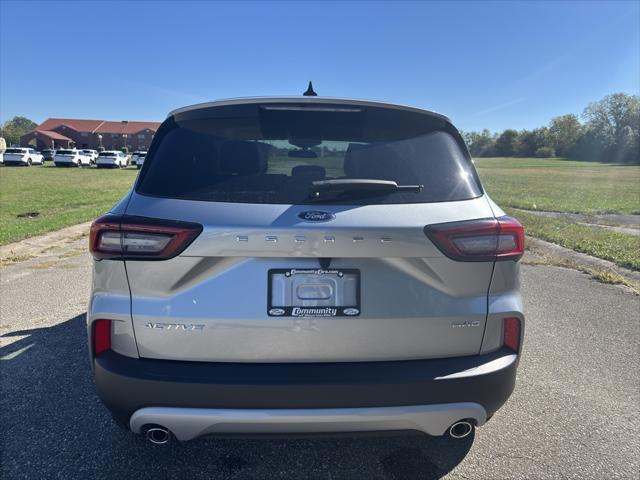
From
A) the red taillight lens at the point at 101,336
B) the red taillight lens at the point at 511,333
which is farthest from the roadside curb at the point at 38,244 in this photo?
the red taillight lens at the point at 511,333

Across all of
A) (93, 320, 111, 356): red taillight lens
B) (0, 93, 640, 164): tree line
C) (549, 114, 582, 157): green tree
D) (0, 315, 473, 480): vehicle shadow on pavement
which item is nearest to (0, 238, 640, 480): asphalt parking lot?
(0, 315, 473, 480): vehicle shadow on pavement

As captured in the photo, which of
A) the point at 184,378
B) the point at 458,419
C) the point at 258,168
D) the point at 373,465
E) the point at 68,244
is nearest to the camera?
the point at 184,378

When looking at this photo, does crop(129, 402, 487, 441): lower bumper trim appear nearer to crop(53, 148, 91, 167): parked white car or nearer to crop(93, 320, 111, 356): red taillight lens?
crop(93, 320, 111, 356): red taillight lens

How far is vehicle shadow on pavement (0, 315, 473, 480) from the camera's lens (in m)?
2.36

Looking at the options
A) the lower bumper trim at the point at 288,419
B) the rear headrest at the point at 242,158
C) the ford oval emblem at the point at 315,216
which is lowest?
the lower bumper trim at the point at 288,419

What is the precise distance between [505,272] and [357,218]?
2.45 ft

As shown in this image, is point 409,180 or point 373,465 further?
point 373,465

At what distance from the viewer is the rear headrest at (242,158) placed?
2.15 meters

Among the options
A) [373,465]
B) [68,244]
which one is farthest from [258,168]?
[68,244]

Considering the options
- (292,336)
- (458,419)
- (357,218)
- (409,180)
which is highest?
(409,180)

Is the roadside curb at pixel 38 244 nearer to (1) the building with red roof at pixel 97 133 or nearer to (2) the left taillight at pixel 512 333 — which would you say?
(2) the left taillight at pixel 512 333

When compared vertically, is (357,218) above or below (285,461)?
above

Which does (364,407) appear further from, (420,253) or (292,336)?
(420,253)

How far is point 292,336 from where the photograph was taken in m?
1.94
